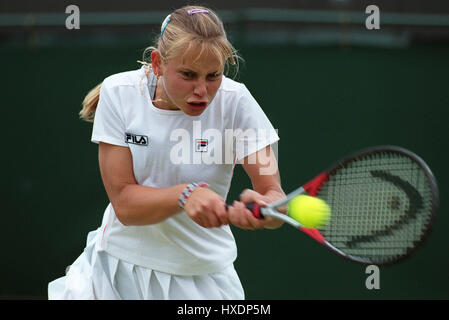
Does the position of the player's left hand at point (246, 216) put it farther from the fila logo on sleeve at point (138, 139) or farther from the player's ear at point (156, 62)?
the player's ear at point (156, 62)

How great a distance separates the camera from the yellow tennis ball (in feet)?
6.77

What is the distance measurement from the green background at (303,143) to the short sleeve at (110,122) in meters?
1.98

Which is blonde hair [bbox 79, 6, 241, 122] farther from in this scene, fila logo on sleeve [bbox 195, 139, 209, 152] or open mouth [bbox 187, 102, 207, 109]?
fila logo on sleeve [bbox 195, 139, 209, 152]

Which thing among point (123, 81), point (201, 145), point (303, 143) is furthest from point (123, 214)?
point (303, 143)

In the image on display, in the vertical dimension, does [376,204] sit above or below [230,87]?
below

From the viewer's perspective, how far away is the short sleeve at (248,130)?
85.3 inches

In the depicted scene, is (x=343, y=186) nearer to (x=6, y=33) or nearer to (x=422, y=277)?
(x=422, y=277)

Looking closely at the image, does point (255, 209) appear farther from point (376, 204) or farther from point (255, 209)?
point (376, 204)

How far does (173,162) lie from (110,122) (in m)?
0.24

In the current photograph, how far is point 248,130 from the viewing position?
2.17 metres

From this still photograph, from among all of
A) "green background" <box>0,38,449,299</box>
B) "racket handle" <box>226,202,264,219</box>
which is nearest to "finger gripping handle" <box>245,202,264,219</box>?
"racket handle" <box>226,202,264,219</box>

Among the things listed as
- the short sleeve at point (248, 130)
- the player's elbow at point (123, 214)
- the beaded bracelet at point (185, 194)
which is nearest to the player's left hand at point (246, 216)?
the beaded bracelet at point (185, 194)

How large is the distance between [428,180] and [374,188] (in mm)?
289

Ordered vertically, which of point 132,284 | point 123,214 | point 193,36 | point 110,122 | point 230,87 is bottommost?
point 132,284
